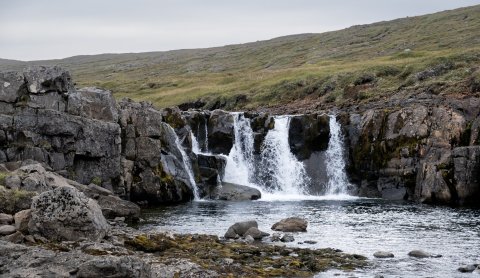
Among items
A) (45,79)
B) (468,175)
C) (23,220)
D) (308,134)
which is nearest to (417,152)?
(468,175)

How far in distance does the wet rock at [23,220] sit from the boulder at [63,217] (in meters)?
0.40

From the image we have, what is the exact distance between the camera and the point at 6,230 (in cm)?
3178

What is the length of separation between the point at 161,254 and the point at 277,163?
48.0 m

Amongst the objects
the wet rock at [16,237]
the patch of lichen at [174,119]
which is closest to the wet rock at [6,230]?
the wet rock at [16,237]

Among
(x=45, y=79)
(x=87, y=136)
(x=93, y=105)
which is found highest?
(x=45, y=79)

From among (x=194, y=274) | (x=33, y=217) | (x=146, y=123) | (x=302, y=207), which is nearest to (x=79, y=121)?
(x=146, y=123)

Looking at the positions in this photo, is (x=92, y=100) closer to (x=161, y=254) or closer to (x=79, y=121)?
(x=79, y=121)

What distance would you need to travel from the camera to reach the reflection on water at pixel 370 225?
35000 millimetres

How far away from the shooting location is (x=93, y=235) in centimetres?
3328

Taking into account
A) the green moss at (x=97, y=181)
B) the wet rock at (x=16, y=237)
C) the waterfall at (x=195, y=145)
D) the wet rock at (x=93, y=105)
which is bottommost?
the green moss at (x=97, y=181)

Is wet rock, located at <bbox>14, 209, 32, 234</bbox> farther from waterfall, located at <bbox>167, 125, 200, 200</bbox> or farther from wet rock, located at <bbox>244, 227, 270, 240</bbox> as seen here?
waterfall, located at <bbox>167, 125, 200, 200</bbox>

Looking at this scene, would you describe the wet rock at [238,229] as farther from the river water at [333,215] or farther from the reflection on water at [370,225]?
the reflection on water at [370,225]

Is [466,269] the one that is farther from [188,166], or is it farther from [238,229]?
[188,166]

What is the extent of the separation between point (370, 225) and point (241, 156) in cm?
3323
